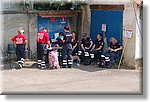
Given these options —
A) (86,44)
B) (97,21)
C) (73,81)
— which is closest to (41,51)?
(86,44)

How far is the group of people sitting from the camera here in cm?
1258

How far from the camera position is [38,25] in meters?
13.8

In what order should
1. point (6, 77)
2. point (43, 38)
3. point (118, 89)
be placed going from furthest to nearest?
point (43, 38) < point (6, 77) < point (118, 89)

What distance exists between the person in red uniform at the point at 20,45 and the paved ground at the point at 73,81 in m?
0.47

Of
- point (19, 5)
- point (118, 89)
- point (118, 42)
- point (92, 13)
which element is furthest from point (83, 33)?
point (118, 89)

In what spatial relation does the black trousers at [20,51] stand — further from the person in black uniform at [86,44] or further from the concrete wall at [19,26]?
the person in black uniform at [86,44]

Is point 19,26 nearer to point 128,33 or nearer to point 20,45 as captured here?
point 20,45

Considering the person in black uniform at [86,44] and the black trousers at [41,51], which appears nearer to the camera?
the black trousers at [41,51]

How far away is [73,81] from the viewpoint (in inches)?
410

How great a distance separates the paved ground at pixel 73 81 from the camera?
9117 mm

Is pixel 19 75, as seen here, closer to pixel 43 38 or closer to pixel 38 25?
pixel 43 38

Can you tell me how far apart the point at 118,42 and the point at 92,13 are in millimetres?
1844

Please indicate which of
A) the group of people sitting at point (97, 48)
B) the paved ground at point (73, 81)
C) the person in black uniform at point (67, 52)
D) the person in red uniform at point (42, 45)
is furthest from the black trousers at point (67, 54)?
the person in red uniform at point (42, 45)

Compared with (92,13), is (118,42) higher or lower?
lower
